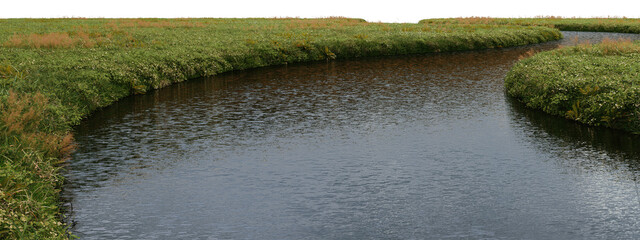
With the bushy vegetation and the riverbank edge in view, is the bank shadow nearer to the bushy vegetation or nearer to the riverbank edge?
the riverbank edge

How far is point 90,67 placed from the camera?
1213 inches

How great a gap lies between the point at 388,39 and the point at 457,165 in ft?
136

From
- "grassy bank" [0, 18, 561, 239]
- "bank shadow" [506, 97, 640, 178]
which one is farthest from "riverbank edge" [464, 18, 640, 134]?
"grassy bank" [0, 18, 561, 239]

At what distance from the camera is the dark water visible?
1234 centimetres

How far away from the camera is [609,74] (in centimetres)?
2620

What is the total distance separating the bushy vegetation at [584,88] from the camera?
2177cm

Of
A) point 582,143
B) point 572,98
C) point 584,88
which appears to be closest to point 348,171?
point 582,143

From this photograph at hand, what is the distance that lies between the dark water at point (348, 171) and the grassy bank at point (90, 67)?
92 centimetres

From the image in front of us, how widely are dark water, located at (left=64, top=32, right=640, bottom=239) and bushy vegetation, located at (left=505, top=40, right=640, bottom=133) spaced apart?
747 mm

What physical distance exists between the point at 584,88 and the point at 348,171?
40.6ft

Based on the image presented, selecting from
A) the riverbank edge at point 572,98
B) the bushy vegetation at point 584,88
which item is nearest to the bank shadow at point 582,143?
the riverbank edge at point 572,98

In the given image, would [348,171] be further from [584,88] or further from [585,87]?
[584,88]

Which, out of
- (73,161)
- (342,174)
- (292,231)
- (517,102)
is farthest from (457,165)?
(517,102)

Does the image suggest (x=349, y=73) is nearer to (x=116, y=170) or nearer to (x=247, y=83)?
(x=247, y=83)
